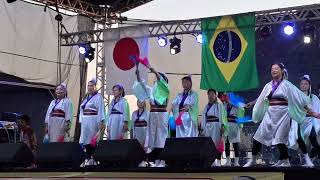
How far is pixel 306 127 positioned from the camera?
24.3 ft

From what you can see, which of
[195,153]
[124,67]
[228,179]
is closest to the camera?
[228,179]

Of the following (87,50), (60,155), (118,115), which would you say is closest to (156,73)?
(118,115)

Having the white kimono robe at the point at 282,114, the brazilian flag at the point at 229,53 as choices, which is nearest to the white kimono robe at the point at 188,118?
the brazilian flag at the point at 229,53

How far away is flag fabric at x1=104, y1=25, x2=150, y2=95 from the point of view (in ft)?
34.0

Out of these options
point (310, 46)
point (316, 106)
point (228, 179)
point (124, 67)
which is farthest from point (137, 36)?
point (228, 179)

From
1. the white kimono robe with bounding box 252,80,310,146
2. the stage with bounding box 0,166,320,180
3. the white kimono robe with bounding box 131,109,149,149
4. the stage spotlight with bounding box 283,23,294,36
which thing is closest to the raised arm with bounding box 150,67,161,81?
the white kimono robe with bounding box 131,109,149,149

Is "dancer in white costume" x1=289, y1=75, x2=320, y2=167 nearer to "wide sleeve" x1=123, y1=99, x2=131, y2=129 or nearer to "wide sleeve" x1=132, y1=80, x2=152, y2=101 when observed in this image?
"wide sleeve" x1=132, y1=80, x2=152, y2=101

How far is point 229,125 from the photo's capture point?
9008 millimetres

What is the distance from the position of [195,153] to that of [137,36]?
6044 mm

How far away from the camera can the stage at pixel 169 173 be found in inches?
169

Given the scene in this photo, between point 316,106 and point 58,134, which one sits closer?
point 316,106

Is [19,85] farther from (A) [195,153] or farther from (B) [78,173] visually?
(A) [195,153]

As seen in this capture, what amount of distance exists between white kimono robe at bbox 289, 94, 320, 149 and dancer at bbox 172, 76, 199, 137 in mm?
1784

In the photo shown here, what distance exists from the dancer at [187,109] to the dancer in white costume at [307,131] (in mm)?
1746
